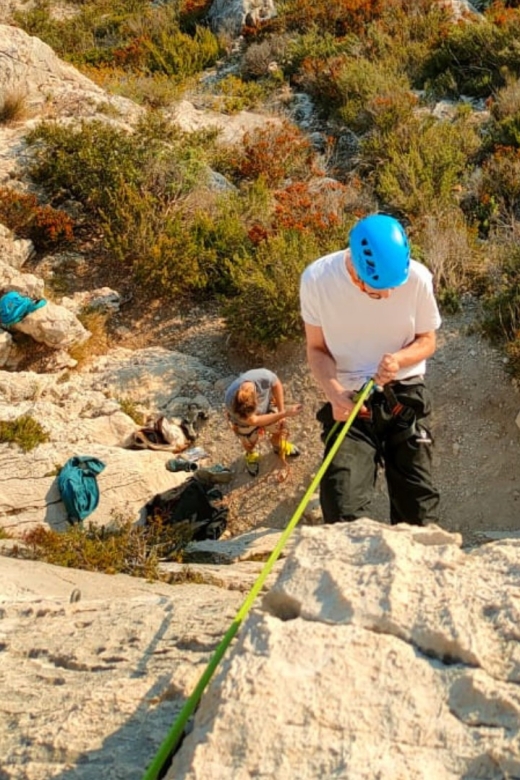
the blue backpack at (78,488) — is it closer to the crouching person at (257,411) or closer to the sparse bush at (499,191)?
the crouching person at (257,411)

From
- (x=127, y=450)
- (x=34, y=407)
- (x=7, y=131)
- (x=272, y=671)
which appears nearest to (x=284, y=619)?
(x=272, y=671)

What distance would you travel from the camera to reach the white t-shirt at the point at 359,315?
3975mm

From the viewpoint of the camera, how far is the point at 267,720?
1.96m

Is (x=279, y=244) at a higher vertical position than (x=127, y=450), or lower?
higher

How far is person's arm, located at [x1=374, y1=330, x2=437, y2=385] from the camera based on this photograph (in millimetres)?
3869

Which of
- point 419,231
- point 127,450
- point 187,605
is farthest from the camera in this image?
point 419,231

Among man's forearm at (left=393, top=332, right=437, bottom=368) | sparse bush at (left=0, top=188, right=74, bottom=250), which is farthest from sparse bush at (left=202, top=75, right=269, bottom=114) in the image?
man's forearm at (left=393, top=332, right=437, bottom=368)

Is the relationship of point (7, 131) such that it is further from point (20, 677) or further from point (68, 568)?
point (20, 677)

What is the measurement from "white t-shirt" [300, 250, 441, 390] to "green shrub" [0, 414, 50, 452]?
3.46 m

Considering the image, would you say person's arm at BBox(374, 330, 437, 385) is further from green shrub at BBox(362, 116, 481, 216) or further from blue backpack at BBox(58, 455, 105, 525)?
green shrub at BBox(362, 116, 481, 216)

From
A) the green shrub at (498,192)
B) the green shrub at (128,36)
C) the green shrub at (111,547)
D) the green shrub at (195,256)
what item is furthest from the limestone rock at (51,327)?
the green shrub at (128,36)

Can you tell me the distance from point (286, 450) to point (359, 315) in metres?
3.01

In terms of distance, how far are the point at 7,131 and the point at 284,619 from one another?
10.3 m

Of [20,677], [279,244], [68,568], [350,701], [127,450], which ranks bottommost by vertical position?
[127,450]
